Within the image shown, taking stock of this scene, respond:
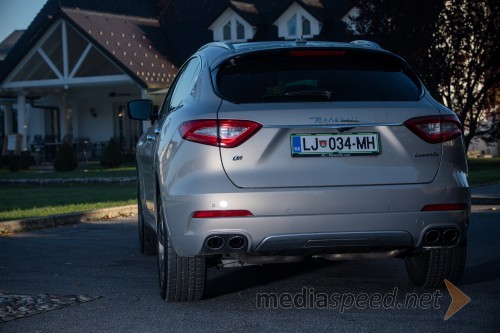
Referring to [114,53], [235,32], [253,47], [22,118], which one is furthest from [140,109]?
[22,118]

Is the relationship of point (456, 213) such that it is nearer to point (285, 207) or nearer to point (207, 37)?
point (285, 207)

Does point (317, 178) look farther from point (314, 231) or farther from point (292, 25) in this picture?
point (292, 25)

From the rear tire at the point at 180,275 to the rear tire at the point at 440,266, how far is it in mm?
1537

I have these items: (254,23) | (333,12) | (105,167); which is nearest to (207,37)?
(254,23)

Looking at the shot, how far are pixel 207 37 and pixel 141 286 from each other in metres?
34.6

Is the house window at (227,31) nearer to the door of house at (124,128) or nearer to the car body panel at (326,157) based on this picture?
the door of house at (124,128)

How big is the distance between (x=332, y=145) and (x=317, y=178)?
9.0 inches

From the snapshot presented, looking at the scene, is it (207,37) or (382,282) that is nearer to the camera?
(382,282)

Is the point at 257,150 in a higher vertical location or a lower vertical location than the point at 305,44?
lower

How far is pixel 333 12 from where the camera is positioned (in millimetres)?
40312

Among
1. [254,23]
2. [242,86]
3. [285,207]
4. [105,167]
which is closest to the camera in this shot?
[285,207]

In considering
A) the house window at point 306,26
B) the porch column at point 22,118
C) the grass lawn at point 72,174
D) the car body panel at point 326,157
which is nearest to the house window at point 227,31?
the house window at point 306,26

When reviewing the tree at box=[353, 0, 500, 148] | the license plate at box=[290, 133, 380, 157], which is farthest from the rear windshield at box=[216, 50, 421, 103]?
the tree at box=[353, 0, 500, 148]

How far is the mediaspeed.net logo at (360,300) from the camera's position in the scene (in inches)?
250
